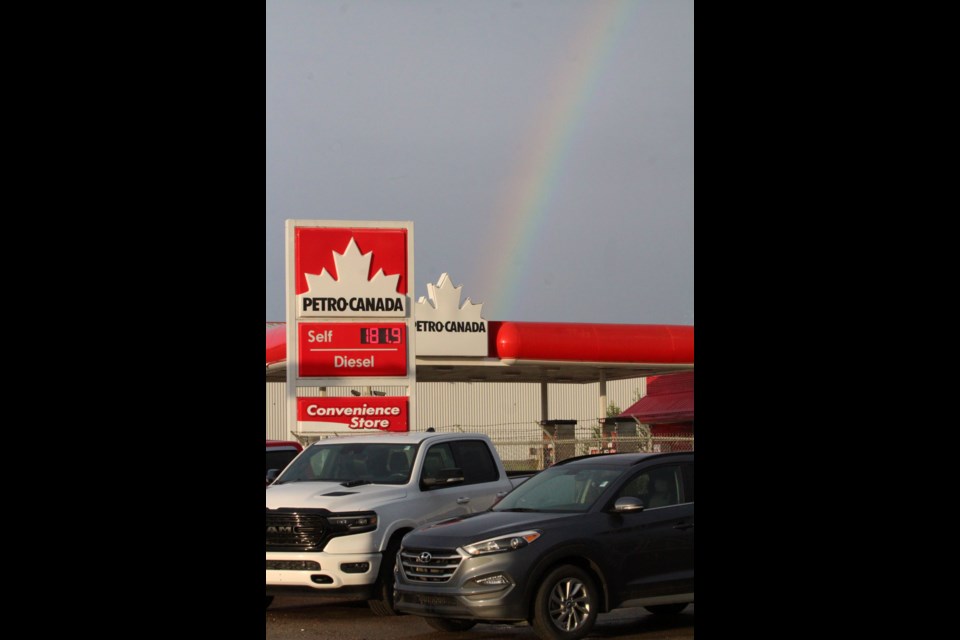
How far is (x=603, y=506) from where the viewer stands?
1076 centimetres

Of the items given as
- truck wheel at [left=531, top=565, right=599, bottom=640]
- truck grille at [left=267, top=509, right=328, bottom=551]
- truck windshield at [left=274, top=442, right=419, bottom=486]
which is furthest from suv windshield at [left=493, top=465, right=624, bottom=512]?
truck grille at [left=267, top=509, right=328, bottom=551]

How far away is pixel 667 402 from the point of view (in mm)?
48969

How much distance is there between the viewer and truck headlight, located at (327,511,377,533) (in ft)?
38.5

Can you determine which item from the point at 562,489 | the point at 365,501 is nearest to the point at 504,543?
the point at 562,489

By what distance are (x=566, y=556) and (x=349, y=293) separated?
54.2 feet

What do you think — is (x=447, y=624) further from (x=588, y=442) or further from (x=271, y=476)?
(x=588, y=442)

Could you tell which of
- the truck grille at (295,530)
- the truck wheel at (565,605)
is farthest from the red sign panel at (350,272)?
the truck wheel at (565,605)

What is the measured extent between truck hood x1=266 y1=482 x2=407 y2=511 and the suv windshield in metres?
1.28

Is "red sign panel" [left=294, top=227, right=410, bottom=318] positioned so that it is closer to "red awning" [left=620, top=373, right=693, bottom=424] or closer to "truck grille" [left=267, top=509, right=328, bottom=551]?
"truck grille" [left=267, top=509, right=328, bottom=551]

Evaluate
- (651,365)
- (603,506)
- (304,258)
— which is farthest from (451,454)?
(651,365)

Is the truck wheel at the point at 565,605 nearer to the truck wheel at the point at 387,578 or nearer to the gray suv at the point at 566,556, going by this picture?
the gray suv at the point at 566,556

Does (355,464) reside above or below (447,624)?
above
